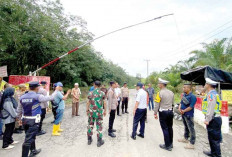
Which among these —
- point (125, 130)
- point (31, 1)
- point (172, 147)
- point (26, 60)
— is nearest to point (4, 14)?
point (31, 1)

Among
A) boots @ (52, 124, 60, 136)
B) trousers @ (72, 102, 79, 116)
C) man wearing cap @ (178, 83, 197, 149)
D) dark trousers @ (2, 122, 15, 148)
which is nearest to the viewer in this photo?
dark trousers @ (2, 122, 15, 148)

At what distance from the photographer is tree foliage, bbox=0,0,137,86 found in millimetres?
7652

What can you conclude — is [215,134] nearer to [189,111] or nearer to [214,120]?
[214,120]

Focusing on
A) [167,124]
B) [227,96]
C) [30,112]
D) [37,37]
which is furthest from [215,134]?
[37,37]

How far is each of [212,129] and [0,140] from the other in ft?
19.6

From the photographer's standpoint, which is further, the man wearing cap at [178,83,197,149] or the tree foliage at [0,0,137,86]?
the tree foliage at [0,0,137,86]

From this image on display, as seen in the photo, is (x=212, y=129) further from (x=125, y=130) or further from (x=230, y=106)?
(x=230, y=106)

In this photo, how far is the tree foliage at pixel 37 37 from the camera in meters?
7.65

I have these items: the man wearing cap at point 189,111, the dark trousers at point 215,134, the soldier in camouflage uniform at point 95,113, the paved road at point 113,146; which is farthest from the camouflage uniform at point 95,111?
the dark trousers at point 215,134

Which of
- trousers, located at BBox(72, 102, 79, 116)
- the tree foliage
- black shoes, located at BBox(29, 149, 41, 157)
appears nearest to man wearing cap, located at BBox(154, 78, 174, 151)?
black shoes, located at BBox(29, 149, 41, 157)

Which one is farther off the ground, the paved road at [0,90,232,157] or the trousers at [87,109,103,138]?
the trousers at [87,109,103,138]

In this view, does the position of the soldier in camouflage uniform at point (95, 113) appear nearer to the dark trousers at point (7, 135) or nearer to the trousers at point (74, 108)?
the dark trousers at point (7, 135)

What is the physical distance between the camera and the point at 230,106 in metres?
6.70

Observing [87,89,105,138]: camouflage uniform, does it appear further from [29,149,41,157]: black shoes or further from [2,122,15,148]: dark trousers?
[2,122,15,148]: dark trousers
